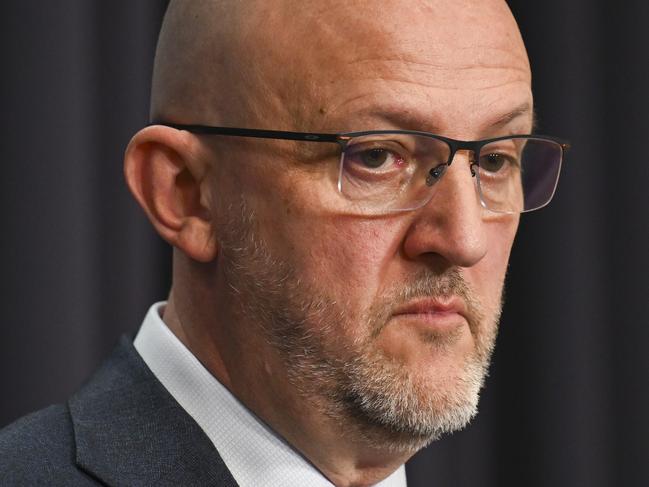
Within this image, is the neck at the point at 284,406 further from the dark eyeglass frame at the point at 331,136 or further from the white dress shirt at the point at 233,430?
the dark eyeglass frame at the point at 331,136

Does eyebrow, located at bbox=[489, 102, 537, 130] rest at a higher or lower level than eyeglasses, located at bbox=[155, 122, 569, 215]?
higher

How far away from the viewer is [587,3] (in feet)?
7.61

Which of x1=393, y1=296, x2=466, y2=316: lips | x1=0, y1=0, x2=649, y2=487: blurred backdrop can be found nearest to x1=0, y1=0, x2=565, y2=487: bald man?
x1=393, y1=296, x2=466, y2=316: lips

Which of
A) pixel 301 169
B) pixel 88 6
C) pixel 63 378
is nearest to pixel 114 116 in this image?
pixel 88 6

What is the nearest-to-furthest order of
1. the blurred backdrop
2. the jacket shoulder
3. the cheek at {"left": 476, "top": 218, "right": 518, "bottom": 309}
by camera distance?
the jacket shoulder → the cheek at {"left": 476, "top": 218, "right": 518, "bottom": 309} → the blurred backdrop

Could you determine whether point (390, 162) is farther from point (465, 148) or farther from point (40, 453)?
point (40, 453)

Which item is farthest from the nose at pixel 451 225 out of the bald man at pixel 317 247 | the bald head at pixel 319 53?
the bald head at pixel 319 53

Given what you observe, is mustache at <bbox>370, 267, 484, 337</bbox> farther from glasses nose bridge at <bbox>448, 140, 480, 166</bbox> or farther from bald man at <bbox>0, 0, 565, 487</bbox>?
glasses nose bridge at <bbox>448, 140, 480, 166</bbox>

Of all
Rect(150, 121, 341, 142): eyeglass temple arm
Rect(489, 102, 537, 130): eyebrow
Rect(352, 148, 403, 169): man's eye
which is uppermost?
Rect(489, 102, 537, 130): eyebrow

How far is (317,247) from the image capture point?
1367 mm

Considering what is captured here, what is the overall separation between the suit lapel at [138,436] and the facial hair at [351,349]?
148 millimetres

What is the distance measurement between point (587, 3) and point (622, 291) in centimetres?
61

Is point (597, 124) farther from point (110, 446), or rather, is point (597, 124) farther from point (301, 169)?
point (110, 446)

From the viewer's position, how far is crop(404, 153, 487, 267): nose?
1350mm
